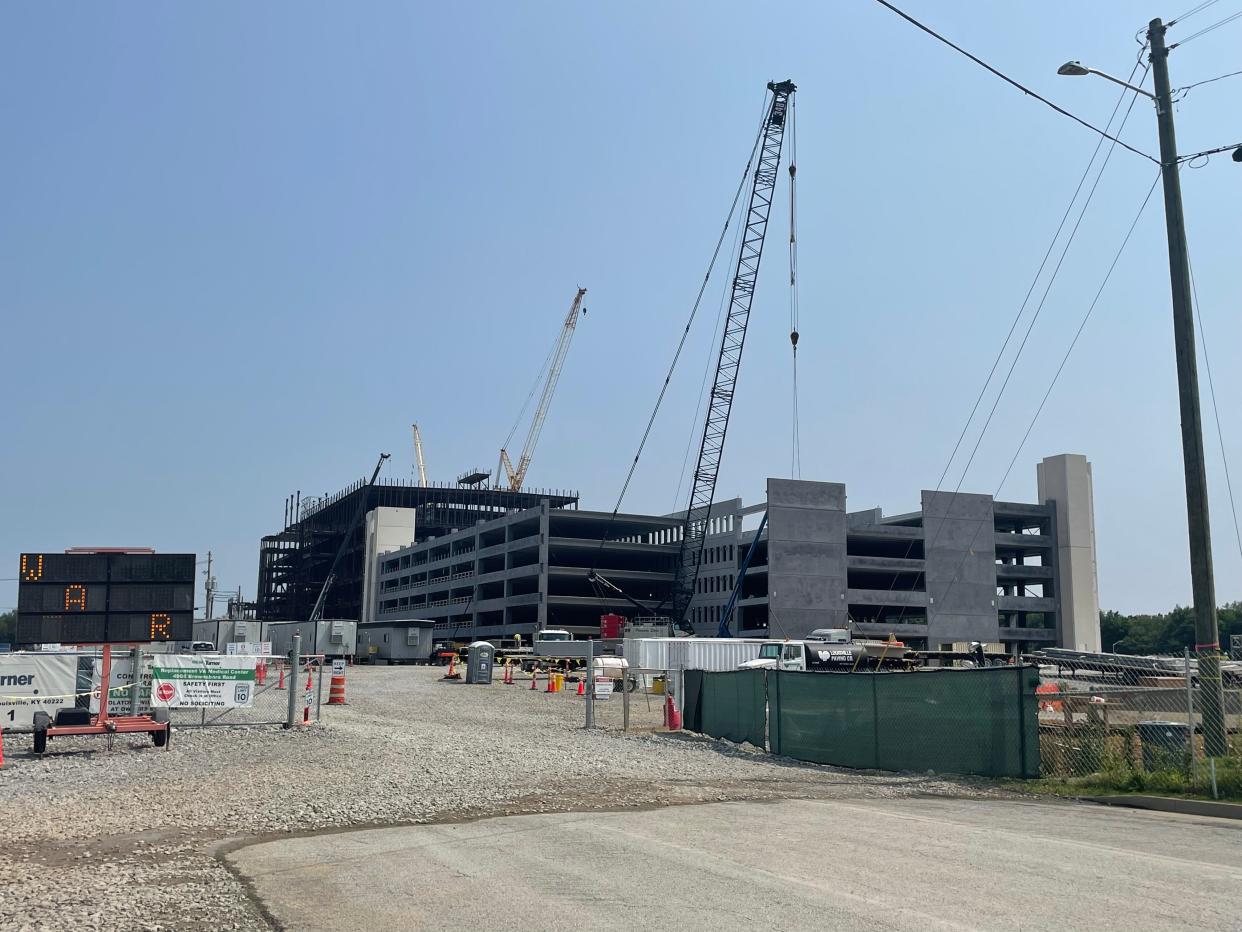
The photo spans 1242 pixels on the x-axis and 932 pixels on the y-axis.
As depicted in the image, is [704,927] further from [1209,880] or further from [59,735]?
[59,735]

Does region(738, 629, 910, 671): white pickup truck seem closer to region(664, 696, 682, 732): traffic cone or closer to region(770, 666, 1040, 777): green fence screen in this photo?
region(664, 696, 682, 732): traffic cone

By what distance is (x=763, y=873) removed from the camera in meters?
10.0

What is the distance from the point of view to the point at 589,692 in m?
28.2

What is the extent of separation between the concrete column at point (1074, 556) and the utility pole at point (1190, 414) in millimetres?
96153

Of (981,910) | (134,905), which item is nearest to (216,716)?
(134,905)

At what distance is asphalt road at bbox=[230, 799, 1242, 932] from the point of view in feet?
27.5

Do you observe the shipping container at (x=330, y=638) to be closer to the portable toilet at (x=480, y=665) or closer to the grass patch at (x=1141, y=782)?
the portable toilet at (x=480, y=665)

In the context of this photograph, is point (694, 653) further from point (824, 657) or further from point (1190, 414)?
point (1190, 414)

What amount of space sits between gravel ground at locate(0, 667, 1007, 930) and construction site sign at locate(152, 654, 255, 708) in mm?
801

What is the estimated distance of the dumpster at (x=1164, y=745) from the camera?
16.7m

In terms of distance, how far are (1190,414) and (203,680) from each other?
19613 mm

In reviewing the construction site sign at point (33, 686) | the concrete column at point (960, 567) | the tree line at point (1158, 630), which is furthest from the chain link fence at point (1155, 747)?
the tree line at point (1158, 630)

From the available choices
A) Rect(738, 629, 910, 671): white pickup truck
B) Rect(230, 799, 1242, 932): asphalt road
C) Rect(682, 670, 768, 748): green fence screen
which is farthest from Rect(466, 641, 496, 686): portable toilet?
Rect(230, 799, 1242, 932): asphalt road

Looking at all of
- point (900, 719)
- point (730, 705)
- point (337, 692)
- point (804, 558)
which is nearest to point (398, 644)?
point (804, 558)
